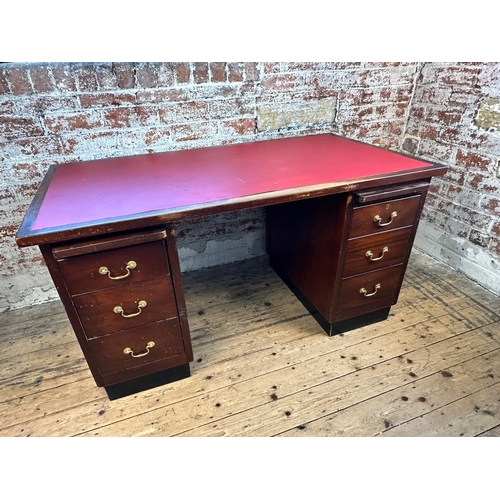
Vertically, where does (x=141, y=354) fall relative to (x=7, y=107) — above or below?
below

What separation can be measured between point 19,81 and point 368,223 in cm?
156

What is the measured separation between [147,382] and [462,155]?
200cm

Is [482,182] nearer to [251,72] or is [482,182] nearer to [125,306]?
[251,72]

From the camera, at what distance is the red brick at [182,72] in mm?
1640

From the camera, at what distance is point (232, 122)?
1.85m

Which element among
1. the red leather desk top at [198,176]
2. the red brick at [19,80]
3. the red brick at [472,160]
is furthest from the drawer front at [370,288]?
the red brick at [19,80]

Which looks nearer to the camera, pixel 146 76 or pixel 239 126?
pixel 146 76

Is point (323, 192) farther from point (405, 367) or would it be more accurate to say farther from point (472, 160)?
point (472, 160)

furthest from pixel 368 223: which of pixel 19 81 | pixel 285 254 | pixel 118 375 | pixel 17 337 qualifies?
pixel 17 337

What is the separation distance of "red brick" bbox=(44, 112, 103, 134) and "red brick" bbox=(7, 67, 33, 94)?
126mm

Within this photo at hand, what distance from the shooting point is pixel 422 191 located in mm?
1433

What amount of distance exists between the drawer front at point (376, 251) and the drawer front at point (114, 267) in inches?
29.9

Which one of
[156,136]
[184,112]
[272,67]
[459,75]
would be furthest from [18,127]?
[459,75]

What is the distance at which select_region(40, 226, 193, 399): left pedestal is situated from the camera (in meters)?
1.08
